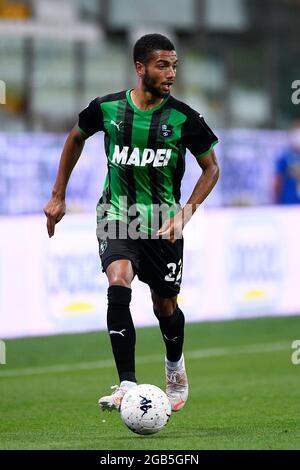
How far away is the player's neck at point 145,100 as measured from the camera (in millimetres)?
8188

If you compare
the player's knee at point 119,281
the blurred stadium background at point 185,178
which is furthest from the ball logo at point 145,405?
the player's knee at point 119,281

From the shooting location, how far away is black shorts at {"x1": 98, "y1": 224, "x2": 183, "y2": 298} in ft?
26.5

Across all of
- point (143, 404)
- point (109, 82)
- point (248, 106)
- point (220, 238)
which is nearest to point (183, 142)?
point (143, 404)

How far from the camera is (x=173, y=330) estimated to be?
28.2 feet

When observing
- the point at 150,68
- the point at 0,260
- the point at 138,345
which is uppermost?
the point at 150,68

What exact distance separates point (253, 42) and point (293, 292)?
1055 centimetres

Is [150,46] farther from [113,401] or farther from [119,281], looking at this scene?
[113,401]

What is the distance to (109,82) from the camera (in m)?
23.4

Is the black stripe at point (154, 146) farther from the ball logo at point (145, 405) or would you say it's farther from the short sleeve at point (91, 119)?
the ball logo at point (145, 405)

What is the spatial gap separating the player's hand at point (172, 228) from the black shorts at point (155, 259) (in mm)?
242

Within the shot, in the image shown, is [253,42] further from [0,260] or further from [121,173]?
[121,173]

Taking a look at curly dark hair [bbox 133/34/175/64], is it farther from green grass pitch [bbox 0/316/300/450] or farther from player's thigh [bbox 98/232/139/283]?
green grass pitch [bbox 0/316/300/450]

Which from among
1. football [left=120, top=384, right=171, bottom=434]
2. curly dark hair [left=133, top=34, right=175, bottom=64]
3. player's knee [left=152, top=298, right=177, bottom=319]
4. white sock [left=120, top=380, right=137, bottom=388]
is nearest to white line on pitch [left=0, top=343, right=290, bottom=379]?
player's knee [left=152, top=298, right=177, bottom=319]

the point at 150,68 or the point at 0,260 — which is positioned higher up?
the point at 150,68
